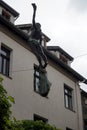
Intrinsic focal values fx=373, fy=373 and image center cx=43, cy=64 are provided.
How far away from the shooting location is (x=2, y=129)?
704cm

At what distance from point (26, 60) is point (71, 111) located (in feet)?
17.5

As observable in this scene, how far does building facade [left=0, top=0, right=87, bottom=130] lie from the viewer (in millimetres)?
17344

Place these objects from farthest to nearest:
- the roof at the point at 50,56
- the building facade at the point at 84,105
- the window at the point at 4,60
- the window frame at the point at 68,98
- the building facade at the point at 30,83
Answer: the building facade at the point at 84,105 < the window frame at the point at 68,98 < the roof at the point at 50,56 < the building facade at the point at 30,83 < the window at the point at 4,60

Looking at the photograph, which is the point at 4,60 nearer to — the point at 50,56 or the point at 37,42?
the point at 50,56

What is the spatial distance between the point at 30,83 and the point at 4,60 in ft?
6.66

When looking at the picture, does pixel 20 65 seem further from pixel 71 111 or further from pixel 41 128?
pixel 71 111

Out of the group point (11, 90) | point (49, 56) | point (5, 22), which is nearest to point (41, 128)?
point (11, 90)

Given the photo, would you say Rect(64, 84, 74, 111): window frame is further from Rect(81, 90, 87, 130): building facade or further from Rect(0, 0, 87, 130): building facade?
Rect(81, 90, 87, 130): building facade

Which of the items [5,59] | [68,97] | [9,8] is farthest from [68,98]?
[5,59]

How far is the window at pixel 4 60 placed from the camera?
56.4 ft

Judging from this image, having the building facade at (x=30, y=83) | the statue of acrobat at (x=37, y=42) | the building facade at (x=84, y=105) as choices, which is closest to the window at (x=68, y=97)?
the building facade at (x=30, y=83)

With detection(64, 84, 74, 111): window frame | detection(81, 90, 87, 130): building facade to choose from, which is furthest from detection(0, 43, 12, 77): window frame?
detection(81, 90, 87, 130): building facade

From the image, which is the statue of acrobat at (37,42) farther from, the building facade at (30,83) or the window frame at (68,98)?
the window frame at (68,98)

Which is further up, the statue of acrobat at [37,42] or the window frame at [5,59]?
the window frame at [5,59]
